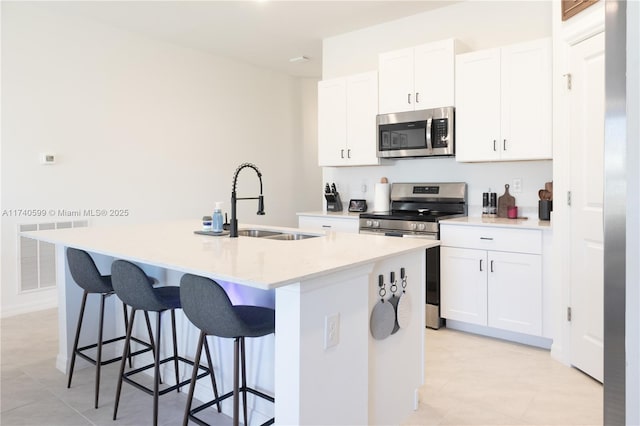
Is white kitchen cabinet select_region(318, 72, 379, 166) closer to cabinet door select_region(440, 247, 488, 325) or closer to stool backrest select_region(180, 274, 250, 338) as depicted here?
cabinet door select_region(440, 247, 488, 325)

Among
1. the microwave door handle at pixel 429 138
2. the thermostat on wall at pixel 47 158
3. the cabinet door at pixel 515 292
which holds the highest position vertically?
the microwave door handle at pixel 429 138

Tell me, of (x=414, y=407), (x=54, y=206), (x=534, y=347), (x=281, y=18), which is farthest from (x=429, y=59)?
(x=54, y=206)

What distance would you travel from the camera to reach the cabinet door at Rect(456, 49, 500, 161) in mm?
3654

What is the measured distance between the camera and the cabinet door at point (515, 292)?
3.28 metres

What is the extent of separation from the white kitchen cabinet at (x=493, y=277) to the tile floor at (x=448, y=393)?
0.74ft

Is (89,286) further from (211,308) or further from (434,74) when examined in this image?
(434,74)

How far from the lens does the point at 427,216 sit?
3850 millimetres

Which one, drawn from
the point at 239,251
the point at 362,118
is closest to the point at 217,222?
the point at 239,251

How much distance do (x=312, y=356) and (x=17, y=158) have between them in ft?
12.3

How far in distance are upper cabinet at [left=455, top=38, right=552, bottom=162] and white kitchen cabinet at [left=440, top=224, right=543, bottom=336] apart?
26.5 inches

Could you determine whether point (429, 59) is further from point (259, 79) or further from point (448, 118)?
point (259, 79)

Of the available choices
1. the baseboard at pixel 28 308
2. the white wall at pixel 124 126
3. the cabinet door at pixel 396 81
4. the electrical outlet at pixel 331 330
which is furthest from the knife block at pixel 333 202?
the electrical outlet at pixel 331 330

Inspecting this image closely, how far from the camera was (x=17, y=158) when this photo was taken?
13.4ft

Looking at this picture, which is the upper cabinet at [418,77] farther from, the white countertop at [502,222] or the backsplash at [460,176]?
the white countertop at [502,222]
